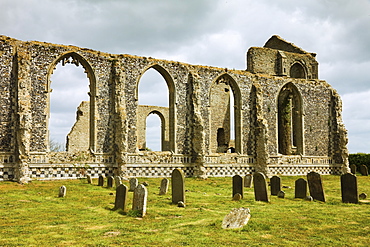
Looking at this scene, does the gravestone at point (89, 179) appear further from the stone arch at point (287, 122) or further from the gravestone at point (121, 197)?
the stone arch at point (287, 122)

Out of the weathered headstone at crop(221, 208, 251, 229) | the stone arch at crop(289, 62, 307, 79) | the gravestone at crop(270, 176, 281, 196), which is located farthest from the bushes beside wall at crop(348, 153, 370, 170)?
the weathered headstone at crop(221, 208, 251, 229)

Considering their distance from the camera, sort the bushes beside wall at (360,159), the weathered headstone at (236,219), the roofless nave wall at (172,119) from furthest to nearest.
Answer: the bushes beside wall at (360,159) → the roofless nave wall at (172,119) → the weathered headstone at (236,219)

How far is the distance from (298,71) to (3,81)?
73.3 feet

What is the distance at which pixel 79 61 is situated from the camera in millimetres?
17781

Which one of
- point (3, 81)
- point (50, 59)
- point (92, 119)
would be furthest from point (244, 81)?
point (3, 81)

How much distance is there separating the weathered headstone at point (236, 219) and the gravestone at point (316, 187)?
4.93 metres

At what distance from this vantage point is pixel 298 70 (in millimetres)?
30031

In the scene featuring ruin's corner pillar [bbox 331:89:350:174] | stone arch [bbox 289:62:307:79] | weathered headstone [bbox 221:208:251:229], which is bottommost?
weathered headstone [bbox 221:208:251:229]

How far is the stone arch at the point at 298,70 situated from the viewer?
29.7 metres

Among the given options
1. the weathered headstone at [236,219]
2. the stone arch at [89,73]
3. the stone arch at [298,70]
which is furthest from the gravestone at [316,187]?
the stone arch at [298,70]

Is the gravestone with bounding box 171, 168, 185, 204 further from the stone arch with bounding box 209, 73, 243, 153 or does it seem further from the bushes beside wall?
the bushes beside wall

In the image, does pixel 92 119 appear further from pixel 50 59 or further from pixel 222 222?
pixel 222 222

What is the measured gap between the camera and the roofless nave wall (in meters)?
16.0

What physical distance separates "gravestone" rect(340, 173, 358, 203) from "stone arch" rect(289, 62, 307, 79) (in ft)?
64.4
